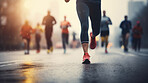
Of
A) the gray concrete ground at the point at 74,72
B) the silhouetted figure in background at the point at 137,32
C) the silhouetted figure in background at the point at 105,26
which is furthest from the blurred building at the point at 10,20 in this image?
the gray concrete ground at the point at 74,72

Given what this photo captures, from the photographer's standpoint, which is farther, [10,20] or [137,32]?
[10,20]

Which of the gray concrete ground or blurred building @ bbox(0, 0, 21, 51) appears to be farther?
blurred building @ bbox(0, 0, 21, 51)

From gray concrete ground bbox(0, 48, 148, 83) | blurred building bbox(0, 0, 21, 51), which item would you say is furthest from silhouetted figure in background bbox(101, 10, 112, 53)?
blurred building bbox(0, 0, 21, 51)

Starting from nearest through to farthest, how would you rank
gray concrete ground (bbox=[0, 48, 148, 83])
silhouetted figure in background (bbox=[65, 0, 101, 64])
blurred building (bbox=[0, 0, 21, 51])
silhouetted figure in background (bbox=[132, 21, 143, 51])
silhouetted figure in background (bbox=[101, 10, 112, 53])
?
1. gray concrete ground (bbox=[0, 48, 148, 83])
2. silhouetted figure in background (bbox=[65, 0, 101, 64])
3. silhouetted figure in background (bbox=[101, 10, 112, 53])
4. silhouetted figure in background (bbox=[132, 21, 143, 51])
5. blurred building (bbox=[0, 0, 21, 51])

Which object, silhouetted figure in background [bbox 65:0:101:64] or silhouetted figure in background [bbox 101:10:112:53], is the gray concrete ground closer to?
silhouetted figure in background [bbox 65:0:101:64]

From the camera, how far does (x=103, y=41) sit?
16.1 metres

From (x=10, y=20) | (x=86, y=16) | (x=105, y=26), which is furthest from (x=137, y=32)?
(x=10, y=20)

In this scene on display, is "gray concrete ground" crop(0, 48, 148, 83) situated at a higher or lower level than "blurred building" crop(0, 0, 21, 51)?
lower

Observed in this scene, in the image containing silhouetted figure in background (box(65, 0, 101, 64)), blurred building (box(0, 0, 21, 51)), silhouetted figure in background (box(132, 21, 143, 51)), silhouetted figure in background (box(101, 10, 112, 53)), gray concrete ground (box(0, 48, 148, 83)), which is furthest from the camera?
blurred building (box(0, 0, 21, 51))

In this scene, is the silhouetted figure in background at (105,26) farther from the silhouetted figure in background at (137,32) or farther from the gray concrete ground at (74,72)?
the gray concrete ground at (74,72)

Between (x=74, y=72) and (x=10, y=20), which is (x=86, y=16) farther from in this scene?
(x=10, y=20)

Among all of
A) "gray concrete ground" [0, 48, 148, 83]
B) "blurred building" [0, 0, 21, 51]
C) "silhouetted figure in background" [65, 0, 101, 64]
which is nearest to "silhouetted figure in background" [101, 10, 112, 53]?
"silhouetted figure in background" [65, 0, 101, 64]

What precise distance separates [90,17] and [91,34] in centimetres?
→ 46


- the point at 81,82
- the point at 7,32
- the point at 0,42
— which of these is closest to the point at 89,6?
the point at 81,82
